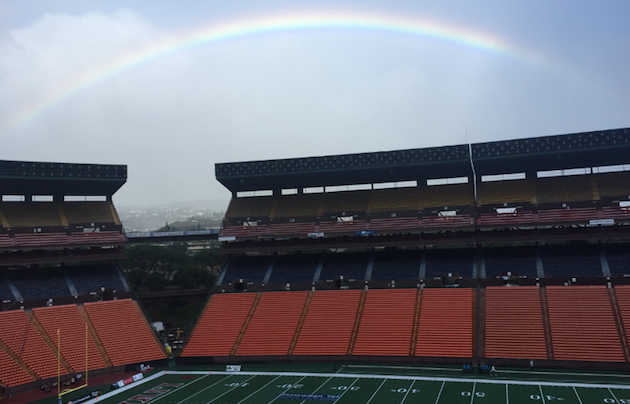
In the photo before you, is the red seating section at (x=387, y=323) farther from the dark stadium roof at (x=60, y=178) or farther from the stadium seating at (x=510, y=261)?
the dark stadium roof at (x=60, y=178)

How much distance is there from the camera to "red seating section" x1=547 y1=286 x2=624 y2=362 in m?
29.8

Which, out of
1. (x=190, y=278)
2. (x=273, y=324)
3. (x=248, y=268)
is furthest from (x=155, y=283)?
(x=273, y=324)

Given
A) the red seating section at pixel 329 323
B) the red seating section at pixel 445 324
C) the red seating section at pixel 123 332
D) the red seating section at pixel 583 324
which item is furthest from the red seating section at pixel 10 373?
the red seating section at pixel 583 324

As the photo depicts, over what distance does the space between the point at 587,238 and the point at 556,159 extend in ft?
24.3

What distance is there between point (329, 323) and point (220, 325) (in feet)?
29.7

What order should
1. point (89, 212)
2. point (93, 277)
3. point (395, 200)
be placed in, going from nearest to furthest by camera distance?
point (93, 277) → point (89, 212) → point (395, 200)

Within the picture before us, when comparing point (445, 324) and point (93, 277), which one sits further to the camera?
point (93, 277)

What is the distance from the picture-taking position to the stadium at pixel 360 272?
31.9 m

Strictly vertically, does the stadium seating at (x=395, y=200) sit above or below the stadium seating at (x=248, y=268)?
above

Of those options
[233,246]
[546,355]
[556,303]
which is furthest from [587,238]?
[233,246]

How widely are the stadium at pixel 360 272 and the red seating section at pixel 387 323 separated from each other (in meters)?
0.13

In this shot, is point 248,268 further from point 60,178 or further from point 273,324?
point 60,178

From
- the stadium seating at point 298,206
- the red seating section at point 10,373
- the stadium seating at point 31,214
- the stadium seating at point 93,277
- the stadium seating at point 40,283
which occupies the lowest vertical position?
the red seating section at point 10,373

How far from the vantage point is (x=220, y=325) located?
129 feet
